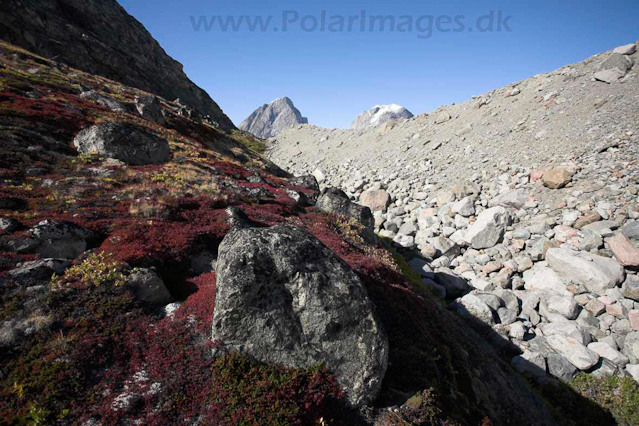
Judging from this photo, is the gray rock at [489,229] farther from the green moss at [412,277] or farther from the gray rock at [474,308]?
the gray rock at [474,308]

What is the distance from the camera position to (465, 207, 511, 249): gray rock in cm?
2331

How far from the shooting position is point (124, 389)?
6797mm

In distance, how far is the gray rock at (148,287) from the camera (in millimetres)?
9688

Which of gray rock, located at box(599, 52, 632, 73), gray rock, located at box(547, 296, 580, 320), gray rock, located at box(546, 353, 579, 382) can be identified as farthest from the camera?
gray rock, located at box(599, 52, 632, 73)

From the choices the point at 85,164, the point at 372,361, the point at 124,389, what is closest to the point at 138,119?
the point at 85,164

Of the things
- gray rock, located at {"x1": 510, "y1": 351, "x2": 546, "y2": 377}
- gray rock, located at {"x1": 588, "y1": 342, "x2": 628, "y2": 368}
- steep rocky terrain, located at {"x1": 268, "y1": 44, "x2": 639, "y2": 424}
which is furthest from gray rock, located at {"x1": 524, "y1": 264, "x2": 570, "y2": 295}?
gray rock, located at {"x1": 510, "y1": 351, "x2": 546, "y2": 377}

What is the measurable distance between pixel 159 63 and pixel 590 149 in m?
107

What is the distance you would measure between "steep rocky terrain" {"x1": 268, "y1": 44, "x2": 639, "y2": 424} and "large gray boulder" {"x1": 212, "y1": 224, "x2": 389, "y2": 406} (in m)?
12.3

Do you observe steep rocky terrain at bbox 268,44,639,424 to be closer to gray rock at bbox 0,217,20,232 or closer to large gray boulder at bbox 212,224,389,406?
large gray boulder at bbox 212,224,389,406

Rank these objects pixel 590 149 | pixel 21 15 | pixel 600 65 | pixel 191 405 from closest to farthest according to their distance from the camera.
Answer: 1. pixel 191 405
2. pixel 590 149
3. pixel 600 65
4. pixel 21 15

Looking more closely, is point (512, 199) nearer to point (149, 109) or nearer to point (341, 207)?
point (341, 207)

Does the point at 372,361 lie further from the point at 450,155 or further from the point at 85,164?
the point at 450,155

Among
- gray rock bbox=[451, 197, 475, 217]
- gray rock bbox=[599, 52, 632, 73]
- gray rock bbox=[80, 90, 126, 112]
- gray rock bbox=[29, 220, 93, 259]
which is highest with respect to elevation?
gray rock bbox=[599, 52, 632, 73]

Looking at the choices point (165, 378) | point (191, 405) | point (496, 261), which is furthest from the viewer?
point (496, 261)
